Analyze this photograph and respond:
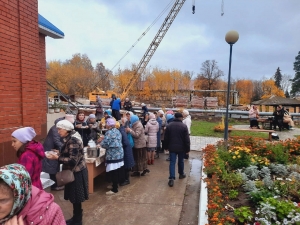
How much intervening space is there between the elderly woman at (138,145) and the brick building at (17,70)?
226 centimetres

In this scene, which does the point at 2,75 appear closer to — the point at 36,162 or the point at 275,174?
the point at 36,162

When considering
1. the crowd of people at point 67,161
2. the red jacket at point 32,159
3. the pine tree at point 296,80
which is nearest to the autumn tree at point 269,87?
the pine tree at point 296,80

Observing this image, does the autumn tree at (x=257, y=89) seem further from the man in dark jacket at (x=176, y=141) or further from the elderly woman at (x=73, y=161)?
the elderly woman at (x=73, y=161)

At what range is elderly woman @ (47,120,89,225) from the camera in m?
3.57

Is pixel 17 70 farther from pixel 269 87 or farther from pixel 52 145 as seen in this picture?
pixel 269 87

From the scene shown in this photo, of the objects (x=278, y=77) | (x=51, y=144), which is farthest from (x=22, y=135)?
(x=278, y=77)

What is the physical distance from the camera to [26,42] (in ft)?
16.8

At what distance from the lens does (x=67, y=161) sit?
11.7 ft

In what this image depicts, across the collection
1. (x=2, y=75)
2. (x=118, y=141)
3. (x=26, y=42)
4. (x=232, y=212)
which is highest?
(x=26, y=42)

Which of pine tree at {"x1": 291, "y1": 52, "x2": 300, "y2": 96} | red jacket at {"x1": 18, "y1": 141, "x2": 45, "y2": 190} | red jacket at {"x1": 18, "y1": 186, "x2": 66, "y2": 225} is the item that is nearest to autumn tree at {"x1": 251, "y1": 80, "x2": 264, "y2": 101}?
pine tree at {"x1": 291, "y1": 52, "x2": 300, "y2": 96}

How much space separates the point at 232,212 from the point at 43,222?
315 centimetres

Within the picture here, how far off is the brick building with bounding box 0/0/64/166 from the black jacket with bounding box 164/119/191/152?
9.85ft

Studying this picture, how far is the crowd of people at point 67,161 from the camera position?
1.55 m

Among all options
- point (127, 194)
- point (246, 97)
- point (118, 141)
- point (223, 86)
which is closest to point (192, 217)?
point (127, 194)
